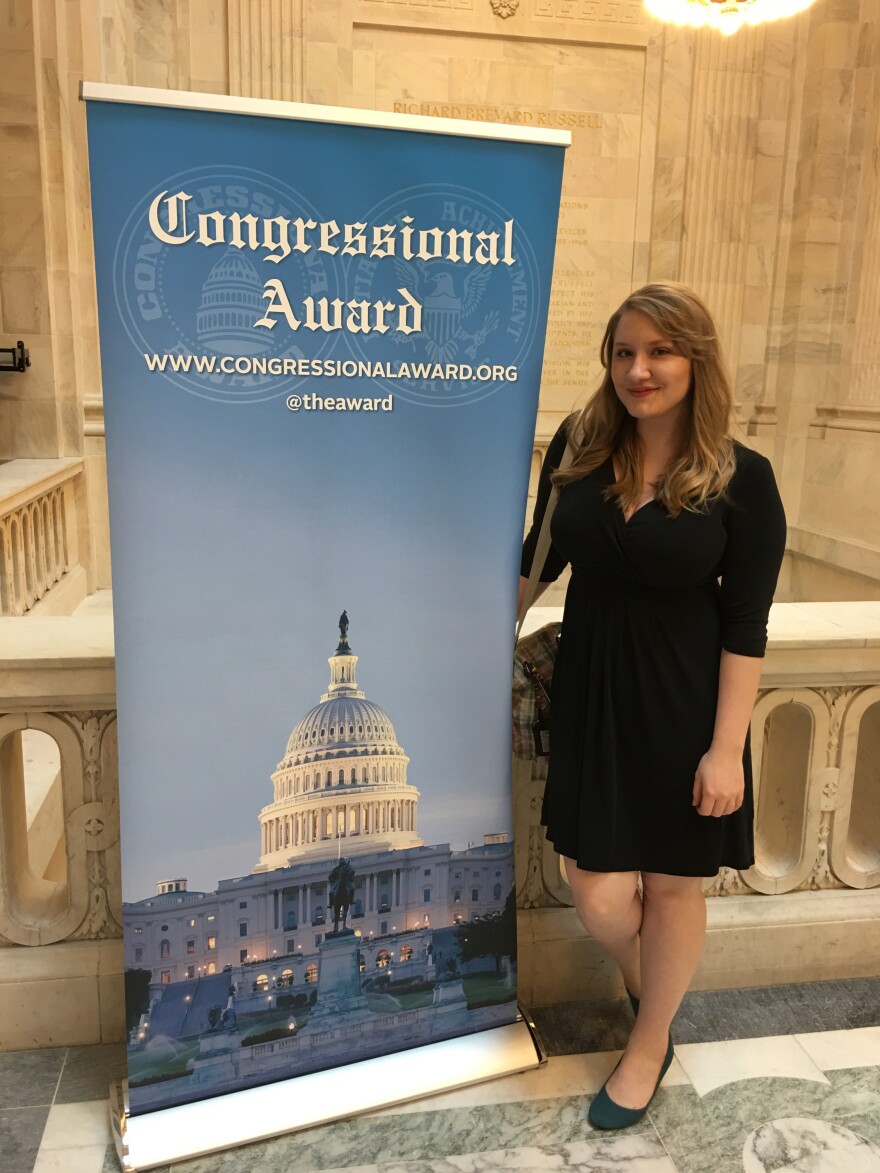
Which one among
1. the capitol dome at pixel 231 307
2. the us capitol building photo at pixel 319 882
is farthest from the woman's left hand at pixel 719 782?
the capitol dome at pixel 231 307

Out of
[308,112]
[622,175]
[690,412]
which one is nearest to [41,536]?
[308,112]

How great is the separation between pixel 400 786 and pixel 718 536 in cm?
99

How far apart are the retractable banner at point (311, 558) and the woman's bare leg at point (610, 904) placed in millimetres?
275

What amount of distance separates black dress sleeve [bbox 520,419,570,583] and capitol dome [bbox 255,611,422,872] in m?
0.52

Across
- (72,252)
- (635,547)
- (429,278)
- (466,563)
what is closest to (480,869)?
(466,563)

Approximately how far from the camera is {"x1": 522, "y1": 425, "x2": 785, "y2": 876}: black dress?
2.01m

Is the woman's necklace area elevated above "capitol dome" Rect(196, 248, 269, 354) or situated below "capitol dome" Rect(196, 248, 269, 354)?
below

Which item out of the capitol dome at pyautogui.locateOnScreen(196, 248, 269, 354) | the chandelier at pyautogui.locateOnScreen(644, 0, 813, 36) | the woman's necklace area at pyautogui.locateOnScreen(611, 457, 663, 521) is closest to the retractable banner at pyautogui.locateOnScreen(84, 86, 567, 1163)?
the capitol dome at pyautogui.locateOnScreen(196, 248, 269, 354)

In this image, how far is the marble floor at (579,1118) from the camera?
2240 millimetres

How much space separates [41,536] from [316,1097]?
→ 503 centimetres

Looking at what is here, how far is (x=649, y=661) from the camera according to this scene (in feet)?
7.02

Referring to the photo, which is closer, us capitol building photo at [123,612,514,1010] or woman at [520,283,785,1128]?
woman at [520,283,785,1128]

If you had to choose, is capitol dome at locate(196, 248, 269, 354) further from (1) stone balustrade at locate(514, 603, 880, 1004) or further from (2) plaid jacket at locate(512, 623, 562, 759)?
(1) stone balustrade at locate(514, 603, 880, 1004)

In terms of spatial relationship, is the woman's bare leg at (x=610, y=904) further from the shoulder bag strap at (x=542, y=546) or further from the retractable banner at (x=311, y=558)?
the shoulder bag strap at (x=542, y=546)
